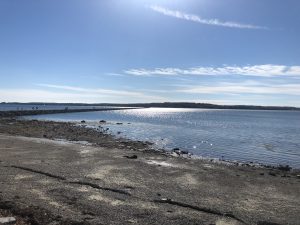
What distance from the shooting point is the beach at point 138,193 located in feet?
41.3

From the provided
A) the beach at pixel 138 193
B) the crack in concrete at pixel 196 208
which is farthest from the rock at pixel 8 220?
the crack in concrete at pixel 196 208

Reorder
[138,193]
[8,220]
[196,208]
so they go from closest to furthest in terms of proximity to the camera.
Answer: [8,220] → [196,208] → [138,193]

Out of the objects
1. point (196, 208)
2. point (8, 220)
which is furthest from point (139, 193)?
point (8, 220)

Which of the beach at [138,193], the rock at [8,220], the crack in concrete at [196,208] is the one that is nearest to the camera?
the rock at [8,220]

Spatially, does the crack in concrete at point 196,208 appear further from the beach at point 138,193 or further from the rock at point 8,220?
the rock at point 8,220

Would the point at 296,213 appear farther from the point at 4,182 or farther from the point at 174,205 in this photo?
the point at 4,182

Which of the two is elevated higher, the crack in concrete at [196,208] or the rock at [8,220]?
the rock at [8,220]

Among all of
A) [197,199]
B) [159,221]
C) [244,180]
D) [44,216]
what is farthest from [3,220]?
[244,180]

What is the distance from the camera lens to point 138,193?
614 inches

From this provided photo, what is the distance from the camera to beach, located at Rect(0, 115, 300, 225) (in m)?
12.6

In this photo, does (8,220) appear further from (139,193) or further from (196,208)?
(196,208)

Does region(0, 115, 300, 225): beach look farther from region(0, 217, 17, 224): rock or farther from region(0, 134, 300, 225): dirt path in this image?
region(0, 217, 17, 224): rock

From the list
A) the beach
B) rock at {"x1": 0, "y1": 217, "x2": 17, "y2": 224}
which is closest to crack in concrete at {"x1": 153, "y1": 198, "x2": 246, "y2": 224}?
the beach

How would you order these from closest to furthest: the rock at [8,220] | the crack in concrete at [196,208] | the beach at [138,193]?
the rock at [8,220]
the beach at [138,193]
the crack in concrete at [196,208]
